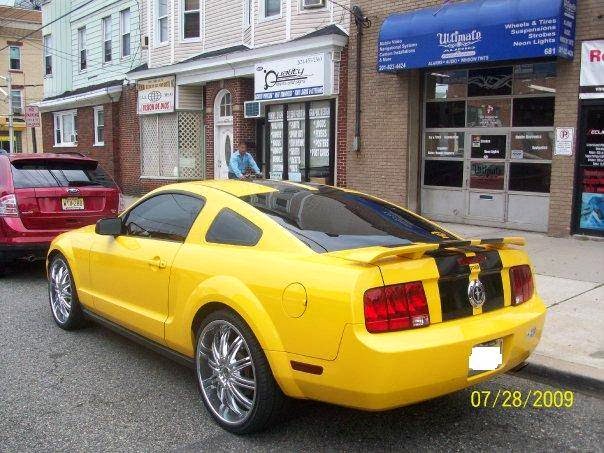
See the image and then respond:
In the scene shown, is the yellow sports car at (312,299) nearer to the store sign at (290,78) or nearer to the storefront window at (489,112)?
the storefront window at (489,112)

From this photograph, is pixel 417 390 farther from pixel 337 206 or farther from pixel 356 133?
pixel 356 133

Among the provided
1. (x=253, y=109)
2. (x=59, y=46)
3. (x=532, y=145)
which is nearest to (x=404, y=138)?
(x=532, y=145)

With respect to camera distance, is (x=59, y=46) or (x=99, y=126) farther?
(x=59, y=46)

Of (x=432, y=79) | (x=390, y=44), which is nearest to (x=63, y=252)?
(x=390, y=44)

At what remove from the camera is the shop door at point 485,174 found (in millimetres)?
11539

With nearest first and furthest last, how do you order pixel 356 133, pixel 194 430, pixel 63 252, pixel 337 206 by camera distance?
pixel 194 430 < pixel 337 206 < pixel 63 252 < pixel 356 133

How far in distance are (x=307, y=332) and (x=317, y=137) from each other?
37.4ft

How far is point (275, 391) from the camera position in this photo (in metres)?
3.49

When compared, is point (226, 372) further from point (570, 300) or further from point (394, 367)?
point (570, 300)

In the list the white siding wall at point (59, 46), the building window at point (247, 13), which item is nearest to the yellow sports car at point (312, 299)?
the building window at point (247, 13)

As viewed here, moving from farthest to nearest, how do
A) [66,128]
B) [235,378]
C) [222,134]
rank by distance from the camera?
[66,128] → [222,134] → [235,378]

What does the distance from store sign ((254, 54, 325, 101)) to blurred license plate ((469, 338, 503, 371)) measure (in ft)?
34.3

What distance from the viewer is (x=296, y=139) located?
588 inches

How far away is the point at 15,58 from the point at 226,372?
→ 49.9m
